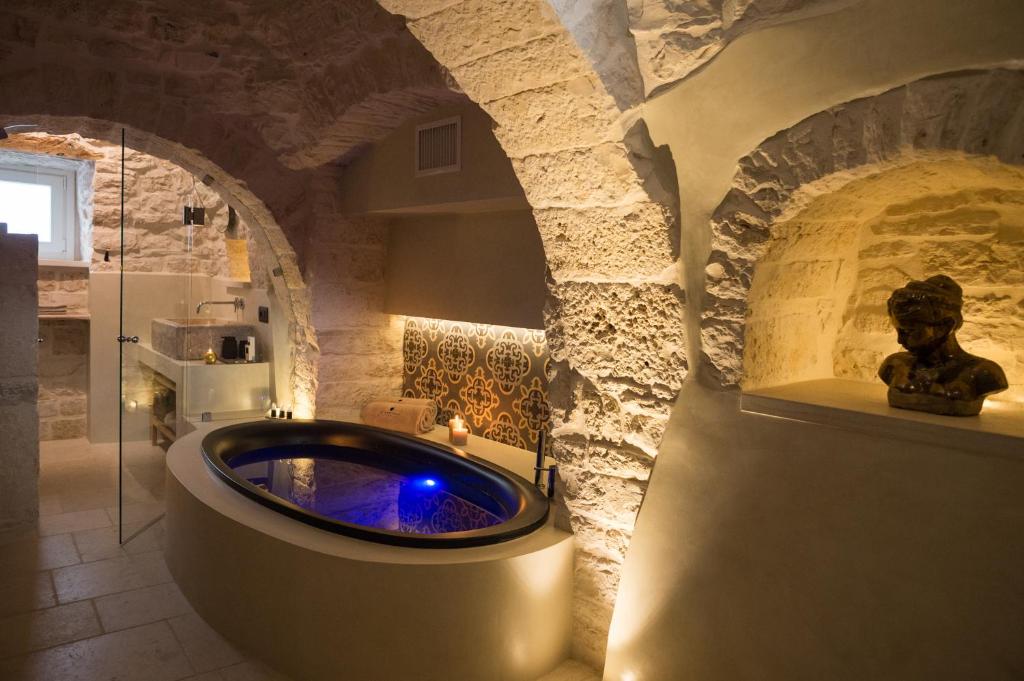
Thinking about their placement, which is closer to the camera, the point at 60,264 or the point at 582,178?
the point at 582,178

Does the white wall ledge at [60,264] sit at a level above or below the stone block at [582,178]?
below

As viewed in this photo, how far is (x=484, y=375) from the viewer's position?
423cm

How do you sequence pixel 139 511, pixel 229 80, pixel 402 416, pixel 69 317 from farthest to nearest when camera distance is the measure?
pixel 69 317
pixel 402 416
pixel 139 511
pixel 229 80

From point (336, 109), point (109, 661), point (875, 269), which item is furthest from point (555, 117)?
point (109, 661)

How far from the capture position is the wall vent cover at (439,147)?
146 inches

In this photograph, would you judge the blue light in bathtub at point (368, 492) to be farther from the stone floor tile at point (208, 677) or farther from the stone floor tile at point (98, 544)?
the stone floor tile at point (98, 544)

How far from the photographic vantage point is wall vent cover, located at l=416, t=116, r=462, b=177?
3.71 meters

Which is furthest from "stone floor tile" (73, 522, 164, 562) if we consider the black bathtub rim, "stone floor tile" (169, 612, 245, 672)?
"stone floor tile" (169, 612, 245, 672)

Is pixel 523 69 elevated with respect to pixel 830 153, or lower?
elevated

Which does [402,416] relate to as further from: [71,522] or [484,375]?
[71,522]

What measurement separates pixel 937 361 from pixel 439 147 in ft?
8.70

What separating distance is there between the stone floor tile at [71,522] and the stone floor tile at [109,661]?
143cm

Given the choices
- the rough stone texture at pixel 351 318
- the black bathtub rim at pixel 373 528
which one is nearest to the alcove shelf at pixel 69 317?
the rough stone texture at pixel 351 318

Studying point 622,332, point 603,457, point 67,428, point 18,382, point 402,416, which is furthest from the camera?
point 67,428
